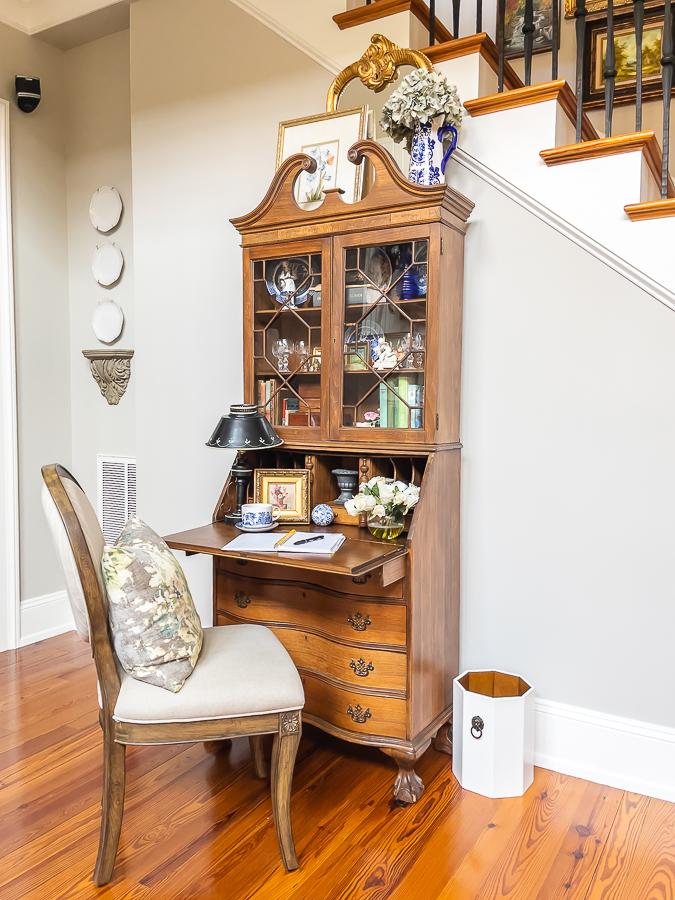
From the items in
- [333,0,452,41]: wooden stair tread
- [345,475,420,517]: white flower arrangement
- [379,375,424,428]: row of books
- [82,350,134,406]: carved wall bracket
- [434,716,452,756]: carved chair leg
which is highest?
[333,0,452,41]: wooden stair tread

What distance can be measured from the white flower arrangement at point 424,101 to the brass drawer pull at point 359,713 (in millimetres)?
1901

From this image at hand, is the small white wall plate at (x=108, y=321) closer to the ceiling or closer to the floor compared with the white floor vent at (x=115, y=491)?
closer to the ceiling

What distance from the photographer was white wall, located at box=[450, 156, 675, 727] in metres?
2.16

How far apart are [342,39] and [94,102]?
1678mm

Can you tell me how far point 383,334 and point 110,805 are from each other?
62.3 inches

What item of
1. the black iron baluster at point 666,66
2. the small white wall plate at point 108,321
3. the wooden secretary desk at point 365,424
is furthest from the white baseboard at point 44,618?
the black iron baluster at point 666,66

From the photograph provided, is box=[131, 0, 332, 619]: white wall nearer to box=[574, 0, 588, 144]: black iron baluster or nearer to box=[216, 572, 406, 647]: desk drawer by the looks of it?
box=[216, 572, 406, 647]: desk drawer

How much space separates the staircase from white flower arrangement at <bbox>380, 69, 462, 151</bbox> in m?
0.16

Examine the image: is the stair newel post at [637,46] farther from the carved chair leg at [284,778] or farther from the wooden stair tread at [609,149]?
the carved chair leg at [284,778]

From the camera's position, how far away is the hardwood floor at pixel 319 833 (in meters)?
1.74

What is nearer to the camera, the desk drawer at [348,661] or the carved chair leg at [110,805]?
the carved chair leg at [110,805]

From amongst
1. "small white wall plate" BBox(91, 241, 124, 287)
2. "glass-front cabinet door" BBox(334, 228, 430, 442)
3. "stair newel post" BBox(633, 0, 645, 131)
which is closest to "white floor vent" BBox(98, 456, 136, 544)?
"small white wall plate" BBox(91, 241, 124, 287)

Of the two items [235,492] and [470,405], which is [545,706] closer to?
[470,405]

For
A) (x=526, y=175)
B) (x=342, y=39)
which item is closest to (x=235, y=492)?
(x=526, y=175)
